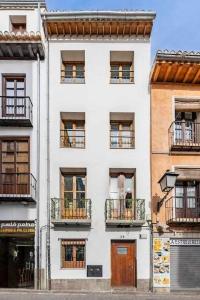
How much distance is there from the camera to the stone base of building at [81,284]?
19578mm

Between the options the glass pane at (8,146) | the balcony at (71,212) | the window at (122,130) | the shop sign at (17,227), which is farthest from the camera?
the window at (122,130)

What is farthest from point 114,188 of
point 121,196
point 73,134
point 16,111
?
point 16,111

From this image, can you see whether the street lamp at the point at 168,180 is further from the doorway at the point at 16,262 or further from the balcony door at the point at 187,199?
the doorway at the point at 16,262

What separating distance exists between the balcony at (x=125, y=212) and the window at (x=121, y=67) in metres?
5.07

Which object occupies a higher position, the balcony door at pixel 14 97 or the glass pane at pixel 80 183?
the balcony door at pixel 14 97

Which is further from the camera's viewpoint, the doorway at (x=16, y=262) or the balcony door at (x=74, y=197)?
the doorway at (x=16, y=262)

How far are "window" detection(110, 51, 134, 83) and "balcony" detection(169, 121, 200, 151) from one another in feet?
8.99

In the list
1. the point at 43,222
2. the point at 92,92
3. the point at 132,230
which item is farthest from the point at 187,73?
the point at 43,222

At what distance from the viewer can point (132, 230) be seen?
65.8 feet

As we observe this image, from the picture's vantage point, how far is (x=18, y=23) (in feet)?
73.3

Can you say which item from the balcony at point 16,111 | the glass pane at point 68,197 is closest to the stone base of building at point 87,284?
the glass pane at point 68,197

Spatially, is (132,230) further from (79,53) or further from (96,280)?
(79,53)

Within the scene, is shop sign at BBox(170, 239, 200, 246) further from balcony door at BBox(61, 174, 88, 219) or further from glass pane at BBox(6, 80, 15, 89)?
glass pane at BBox(6, 80, 15, 89)

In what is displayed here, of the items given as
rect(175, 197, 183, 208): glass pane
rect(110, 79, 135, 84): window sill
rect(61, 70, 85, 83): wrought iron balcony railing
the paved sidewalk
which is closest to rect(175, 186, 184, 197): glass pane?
rect(175, 197, 183, 208): glass pane
